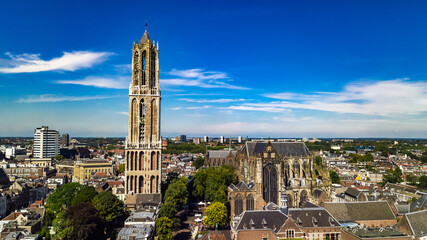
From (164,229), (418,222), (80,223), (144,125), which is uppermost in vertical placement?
(144,125)

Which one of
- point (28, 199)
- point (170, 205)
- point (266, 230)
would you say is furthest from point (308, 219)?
point (28, 199)

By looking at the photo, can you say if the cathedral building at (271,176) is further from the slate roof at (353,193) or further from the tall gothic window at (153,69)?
the tall gothic window at (153,69)

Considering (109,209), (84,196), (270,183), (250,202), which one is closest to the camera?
(109,209)

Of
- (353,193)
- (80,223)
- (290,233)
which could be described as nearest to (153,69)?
(80,223)

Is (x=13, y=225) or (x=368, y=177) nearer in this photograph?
(x=13, y=225)

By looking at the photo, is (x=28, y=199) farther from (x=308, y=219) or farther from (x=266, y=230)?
(x=308, y=219)

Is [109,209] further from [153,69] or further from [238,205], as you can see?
[153,69]
